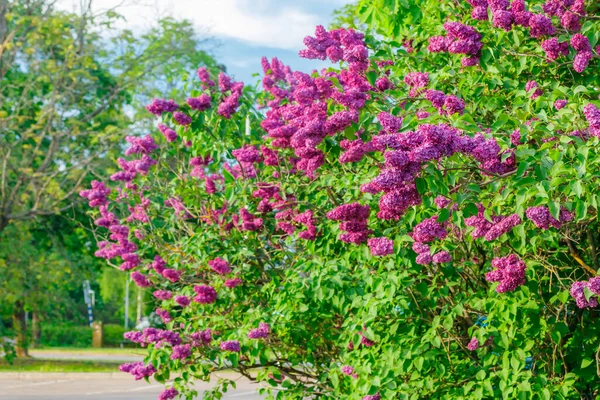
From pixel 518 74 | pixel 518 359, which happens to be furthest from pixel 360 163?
pixel 518 359

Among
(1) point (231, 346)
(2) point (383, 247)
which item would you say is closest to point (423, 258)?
(2) point (383, 247)

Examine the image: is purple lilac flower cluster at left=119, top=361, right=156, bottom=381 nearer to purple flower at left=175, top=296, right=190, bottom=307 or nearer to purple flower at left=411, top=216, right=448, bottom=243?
purple flower at left=175, top=296, right=190, bottom=307

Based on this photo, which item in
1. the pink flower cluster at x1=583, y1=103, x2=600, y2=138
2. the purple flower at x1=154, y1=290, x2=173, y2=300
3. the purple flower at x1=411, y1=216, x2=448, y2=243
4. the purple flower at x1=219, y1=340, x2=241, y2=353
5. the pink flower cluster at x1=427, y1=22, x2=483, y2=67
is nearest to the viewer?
the pink flower cluster at x1=583, y1=103, x2=600, y2=138

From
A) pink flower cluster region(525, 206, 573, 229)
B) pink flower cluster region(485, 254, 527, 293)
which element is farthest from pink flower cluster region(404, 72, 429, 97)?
pink flower cluster region(525, 206, 573, 229)

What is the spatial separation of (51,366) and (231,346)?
18.5m

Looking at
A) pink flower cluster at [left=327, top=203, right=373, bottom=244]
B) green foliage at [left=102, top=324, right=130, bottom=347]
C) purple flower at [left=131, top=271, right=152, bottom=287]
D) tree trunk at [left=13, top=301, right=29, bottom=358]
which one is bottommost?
green foliage at [left=102, top=324, right=130, bottom=347]

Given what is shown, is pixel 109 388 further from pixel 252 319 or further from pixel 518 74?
pixel 518 74

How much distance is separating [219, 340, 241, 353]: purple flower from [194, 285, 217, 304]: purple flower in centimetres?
73

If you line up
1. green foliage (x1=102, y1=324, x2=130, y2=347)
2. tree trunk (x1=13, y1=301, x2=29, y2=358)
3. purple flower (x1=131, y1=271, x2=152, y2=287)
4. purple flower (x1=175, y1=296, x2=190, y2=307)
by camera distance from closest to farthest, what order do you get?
1. purple flower (x1=175, y1=296, x2=190, y2=307)
2. purple flower (x1=131, y1=271, x2=152, y2=287)
3. tree trunk (x1=13, y1=301, x2=29, y2=358)
4. green foliage (x1=102, y1=324, x2=130, y2=347)

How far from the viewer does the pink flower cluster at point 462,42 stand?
13.9ft

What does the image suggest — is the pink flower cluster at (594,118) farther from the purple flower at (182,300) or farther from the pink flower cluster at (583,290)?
the purple flower at (182,300)

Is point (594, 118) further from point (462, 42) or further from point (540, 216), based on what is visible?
point (462, 42)

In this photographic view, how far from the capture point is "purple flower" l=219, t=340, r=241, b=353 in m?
→ 5.45

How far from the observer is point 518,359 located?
4414mm
